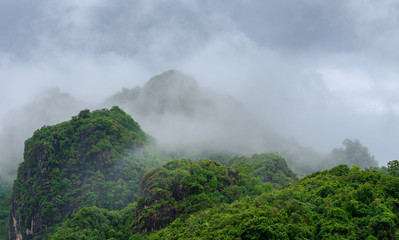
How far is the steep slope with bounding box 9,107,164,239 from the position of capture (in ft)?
251

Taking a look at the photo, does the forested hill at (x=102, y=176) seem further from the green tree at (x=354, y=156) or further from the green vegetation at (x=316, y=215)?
the green tree at (x=354, y=156)

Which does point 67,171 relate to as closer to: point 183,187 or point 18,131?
point 183,187

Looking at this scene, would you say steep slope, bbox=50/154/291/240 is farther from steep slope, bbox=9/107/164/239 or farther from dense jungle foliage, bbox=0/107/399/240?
steep slope, bbox=9/107/164/239

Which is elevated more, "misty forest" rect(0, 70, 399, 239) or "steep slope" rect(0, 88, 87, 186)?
"steep slope" rect(0, 88, 87, 186)

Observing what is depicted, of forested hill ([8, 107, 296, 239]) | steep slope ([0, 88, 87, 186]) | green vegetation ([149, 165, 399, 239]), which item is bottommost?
green vegetation ([149, 165, 399, 239])

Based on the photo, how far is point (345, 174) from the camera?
4819 centimetres

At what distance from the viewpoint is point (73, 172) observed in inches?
3287

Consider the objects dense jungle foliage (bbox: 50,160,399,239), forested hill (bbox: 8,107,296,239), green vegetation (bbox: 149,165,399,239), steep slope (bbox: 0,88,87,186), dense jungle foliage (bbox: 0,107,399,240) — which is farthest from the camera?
steep slope (bbox: 0,88,87,186)

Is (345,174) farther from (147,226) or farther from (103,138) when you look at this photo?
(103,138)

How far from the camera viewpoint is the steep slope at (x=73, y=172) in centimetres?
7644

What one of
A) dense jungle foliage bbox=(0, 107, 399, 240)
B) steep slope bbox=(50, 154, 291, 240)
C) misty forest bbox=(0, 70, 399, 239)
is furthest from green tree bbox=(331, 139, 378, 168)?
steep slope bbox=(50, 154, 291, 240)

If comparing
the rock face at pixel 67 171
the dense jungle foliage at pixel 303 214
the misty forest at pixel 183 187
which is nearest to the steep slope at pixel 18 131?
the misty forest at pixel 183 187

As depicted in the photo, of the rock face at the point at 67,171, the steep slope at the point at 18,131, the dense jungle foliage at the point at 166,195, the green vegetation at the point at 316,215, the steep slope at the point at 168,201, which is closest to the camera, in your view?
the green vegetation at the point at 316,215

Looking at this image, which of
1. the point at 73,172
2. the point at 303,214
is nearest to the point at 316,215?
the point at 303,214
